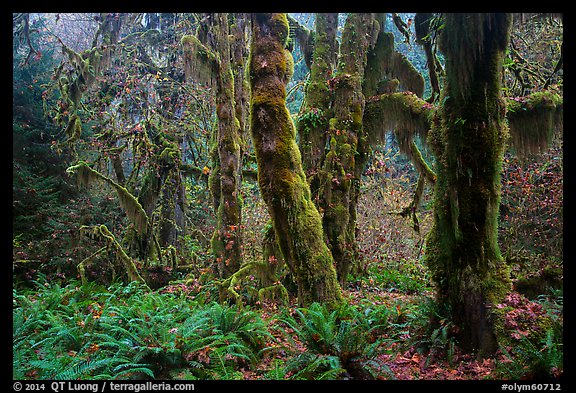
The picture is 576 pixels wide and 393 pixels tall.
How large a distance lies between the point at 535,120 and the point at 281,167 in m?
4.33

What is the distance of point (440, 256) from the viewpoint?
5.14 meters

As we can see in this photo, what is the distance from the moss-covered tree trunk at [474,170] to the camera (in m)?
4.55

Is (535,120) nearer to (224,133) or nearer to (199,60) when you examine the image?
(224,133)

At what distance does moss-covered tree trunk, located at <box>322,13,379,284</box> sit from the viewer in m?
8.23

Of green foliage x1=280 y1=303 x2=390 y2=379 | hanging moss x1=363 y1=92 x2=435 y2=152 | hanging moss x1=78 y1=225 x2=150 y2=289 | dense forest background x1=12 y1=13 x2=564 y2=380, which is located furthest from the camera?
hanging moss x1=78 y1=225 x2=150 y2=289

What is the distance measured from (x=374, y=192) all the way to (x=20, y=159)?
40.8ft

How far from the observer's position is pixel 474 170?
15.6ft

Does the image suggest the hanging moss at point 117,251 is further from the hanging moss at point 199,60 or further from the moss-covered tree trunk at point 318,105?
the moss-covered tree trunk at point 318,105

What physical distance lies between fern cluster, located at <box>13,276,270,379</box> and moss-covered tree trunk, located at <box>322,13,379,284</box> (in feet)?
9.81

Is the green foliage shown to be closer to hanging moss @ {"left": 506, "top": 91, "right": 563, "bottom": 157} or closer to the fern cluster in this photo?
the fern cluster

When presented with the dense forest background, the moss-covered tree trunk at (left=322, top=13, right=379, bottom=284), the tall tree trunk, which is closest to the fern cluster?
the dense forest background

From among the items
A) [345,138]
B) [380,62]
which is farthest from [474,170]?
[380,62]

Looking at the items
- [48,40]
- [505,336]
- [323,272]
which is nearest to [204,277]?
[323,272]
